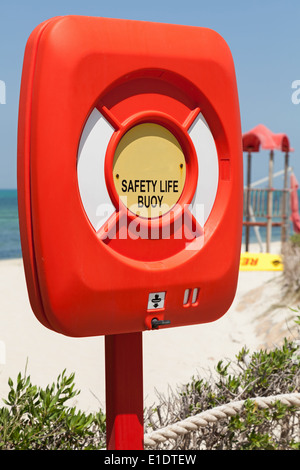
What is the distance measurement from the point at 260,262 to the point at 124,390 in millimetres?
9721

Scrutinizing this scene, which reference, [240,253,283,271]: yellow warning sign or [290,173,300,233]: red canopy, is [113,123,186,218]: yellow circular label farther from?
[290,173,300,233]: red canopy

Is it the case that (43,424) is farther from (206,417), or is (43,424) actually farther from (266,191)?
(266,191)

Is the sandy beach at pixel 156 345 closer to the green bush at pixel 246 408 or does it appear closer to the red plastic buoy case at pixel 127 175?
the green bush at pixel 246 408

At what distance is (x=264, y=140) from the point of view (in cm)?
1292

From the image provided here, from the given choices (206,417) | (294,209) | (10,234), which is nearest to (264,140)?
(294,209)

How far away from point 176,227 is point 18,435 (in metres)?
0.96

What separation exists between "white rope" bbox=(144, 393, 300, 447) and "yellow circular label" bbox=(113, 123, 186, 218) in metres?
0.84

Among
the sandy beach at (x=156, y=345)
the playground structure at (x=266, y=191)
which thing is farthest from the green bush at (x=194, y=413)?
the playground structure at (x=266, y=191)

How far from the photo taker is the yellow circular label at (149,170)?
2000 millimetres

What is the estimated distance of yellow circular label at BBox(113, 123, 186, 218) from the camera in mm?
2000

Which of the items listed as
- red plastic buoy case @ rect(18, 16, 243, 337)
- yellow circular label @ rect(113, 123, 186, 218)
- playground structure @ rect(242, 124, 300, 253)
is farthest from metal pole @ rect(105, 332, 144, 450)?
playground structure @ rect(242, 124, 300, 253)

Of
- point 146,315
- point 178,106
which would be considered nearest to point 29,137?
point 178,106

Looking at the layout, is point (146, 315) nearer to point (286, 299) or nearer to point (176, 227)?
point (176, 227)

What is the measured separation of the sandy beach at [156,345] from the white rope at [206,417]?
2394mm
